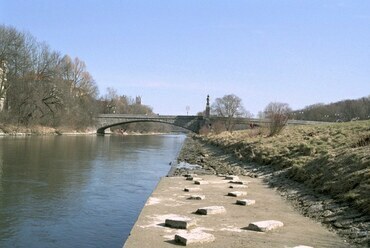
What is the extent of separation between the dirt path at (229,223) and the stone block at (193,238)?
0.42 ft

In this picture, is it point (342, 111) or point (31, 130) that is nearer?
point (31, 130)

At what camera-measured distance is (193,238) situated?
27.9 ft

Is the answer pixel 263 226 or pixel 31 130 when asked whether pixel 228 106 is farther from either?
pixel 263 226

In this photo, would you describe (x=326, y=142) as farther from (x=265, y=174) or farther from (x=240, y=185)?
(x=240, y=185)

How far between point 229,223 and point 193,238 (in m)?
2.17

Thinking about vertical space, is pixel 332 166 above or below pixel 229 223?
above

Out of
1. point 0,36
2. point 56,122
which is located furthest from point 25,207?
point 56,122

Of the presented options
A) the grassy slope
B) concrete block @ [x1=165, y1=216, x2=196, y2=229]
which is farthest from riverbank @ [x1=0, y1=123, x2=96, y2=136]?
concrete block @ [x1=165, y1=216, x2=196, y2=229]

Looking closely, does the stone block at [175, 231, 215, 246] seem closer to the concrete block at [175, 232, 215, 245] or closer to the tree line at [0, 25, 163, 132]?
the concrete block at [175, 232, 215, 245]

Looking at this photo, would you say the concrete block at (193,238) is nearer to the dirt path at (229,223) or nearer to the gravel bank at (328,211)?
the dirt path at (229,223)

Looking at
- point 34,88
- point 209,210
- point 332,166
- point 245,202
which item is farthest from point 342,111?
point 209,210

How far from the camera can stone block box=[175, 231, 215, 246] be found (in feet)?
27.5

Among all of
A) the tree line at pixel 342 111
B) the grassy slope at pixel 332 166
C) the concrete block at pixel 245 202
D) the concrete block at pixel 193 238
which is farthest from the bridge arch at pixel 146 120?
the concrete block at pixel 193 238

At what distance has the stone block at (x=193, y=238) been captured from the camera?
8391 millimetres
